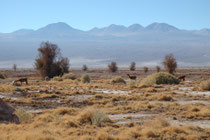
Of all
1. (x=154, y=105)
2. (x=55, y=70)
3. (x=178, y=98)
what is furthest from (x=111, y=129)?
(x=55, y=70)

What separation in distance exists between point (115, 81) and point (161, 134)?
25398 mm

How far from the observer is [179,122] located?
11352 millimetres

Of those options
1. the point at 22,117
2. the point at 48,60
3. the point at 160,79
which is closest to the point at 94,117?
the point at 22,117

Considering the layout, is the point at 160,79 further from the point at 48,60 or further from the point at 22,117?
the point at 22,117

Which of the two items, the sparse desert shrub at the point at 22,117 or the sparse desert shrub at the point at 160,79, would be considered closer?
the sparse desert shrub at the point at 22,117

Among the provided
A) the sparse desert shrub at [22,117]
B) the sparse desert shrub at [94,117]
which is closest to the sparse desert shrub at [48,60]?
the sparse desert shrub at [22,117]

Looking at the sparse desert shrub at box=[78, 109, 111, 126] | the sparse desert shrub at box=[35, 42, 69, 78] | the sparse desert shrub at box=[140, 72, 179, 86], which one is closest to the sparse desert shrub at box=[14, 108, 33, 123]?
the sparse desert shrub at box=[78, 109, 111, 126]

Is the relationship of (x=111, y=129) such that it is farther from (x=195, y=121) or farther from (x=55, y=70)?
(x=55, y=70)

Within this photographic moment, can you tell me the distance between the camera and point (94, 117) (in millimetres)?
11227

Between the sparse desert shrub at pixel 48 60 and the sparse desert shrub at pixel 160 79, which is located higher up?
the sparse desert shrub at pixel 48 60

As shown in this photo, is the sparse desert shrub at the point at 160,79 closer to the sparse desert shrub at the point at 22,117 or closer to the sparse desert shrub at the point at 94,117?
the sparse desert shrub at the point at 94,117

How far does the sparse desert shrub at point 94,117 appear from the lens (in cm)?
1110

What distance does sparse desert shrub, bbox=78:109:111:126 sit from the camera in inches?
437

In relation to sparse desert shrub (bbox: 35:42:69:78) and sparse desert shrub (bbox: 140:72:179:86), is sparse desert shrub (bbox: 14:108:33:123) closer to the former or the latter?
sparse desert shrub (bbox: 140:72:179:86)
